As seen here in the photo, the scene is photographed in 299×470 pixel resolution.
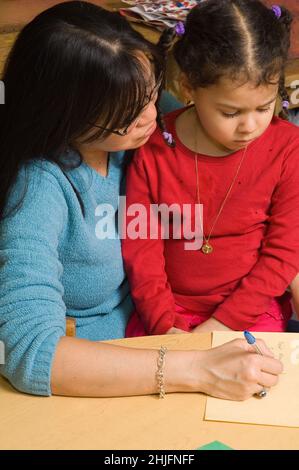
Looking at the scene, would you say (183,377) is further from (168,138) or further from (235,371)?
(168,138)

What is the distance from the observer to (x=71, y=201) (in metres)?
1.42

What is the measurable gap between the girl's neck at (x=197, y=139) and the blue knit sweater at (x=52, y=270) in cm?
15

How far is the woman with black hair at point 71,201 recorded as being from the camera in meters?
1.20

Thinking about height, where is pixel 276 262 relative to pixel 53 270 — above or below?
below

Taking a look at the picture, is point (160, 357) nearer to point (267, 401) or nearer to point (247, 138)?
point (267, 401)

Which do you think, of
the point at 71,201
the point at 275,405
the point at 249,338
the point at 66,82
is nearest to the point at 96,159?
the point at 71,201

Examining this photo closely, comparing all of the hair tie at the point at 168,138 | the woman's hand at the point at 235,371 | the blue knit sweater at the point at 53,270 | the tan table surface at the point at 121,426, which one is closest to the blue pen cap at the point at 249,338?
the woman's hand at the point at 235,371

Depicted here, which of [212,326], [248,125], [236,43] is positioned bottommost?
[212,326]

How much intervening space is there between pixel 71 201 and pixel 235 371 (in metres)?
0.47

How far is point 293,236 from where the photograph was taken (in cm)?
158

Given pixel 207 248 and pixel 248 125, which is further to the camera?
pixel 207 248

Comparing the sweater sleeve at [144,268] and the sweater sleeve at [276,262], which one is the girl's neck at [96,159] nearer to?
the sweater sleeve at [144,268]

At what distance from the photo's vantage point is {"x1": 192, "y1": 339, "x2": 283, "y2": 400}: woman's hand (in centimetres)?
118

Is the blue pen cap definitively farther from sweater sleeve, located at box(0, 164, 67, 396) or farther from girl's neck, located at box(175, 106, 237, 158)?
girl's neck, located at box(175, 106, 237, 158)
